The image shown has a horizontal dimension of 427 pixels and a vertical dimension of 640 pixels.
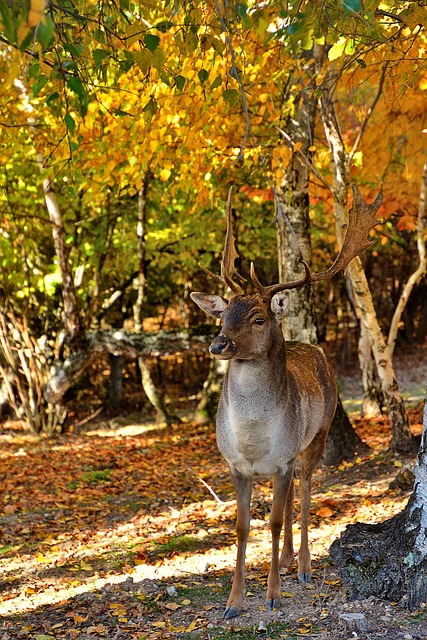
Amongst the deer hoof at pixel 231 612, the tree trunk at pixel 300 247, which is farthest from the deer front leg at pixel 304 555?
the tree trunk at pixel 300 247

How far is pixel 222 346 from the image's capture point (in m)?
4.46

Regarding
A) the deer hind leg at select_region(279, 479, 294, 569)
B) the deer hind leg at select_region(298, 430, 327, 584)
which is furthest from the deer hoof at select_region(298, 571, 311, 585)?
the deer hind leg at select_region(279, 479, 294, 569)

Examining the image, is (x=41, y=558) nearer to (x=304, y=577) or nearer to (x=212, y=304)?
(x=304, y=577)

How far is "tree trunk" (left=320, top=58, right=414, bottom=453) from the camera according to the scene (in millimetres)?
8352

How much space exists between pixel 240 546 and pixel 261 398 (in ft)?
3.31

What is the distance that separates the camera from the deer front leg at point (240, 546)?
4.93 metres

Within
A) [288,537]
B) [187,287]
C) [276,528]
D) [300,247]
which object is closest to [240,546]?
[276,528]

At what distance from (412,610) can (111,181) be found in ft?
20.2

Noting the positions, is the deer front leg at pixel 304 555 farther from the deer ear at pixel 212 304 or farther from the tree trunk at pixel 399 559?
the deer ear at pixel 212 304

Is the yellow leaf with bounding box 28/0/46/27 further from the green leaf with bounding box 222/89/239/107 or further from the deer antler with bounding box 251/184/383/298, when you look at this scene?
the deer antler with bounding box 251/184/383/298

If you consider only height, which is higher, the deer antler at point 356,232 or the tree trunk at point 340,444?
the deer antler at point 356,232

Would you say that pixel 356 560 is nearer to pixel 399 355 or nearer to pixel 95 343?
pixel 95 343

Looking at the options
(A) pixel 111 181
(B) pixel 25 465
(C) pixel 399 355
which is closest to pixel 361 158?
(A) pixel 111 181

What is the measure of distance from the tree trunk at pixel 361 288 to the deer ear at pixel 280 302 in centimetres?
339
